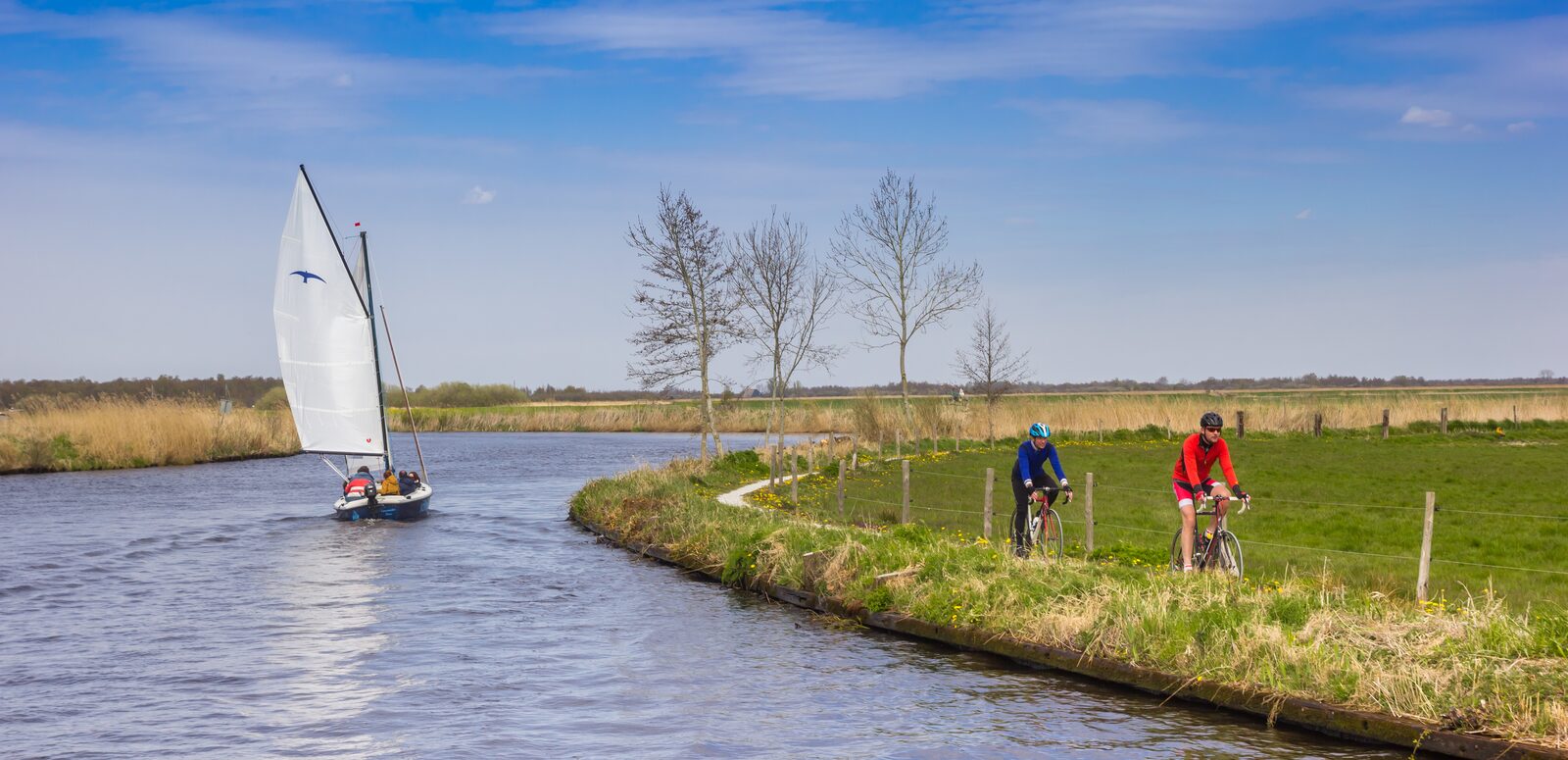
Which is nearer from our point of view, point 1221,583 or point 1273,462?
point 1221,583

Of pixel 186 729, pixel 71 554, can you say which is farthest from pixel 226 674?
pixel 71 554

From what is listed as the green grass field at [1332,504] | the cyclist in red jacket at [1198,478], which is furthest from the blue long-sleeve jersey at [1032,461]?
the cyclist in red jacket at [1198,478]

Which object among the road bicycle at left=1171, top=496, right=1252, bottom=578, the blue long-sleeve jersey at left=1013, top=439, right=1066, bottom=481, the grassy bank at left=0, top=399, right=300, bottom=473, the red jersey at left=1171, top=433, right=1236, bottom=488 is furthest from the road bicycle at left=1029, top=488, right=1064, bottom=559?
the grassy bank at left=0, top=399, right=300, bottom=473

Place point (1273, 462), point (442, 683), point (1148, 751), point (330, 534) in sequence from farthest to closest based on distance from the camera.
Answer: point (1273, 462) < point (330, 534) < point (442, 683) < point (1148, 751)

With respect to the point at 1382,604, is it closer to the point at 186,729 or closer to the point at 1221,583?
the point at 1221,583

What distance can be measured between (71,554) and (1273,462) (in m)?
30.1

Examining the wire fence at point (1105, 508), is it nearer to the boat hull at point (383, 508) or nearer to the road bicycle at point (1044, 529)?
the road bicycle at point (1044, 529)

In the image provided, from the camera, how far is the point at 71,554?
25719 mm

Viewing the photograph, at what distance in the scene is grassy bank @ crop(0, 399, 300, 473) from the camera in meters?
49.0

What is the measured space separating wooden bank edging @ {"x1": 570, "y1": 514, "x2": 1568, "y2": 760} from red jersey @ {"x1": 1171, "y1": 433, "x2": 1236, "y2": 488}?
2.52 m

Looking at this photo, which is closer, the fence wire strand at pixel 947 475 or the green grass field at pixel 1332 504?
the green grass field at pixel 1332 504

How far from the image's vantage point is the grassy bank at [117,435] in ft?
161

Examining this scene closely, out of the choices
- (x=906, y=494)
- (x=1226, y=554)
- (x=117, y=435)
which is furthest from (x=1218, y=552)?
(x=117, y=435)

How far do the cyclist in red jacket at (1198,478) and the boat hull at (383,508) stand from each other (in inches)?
864
